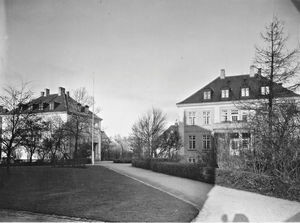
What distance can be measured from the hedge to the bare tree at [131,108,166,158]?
19865 millimetres

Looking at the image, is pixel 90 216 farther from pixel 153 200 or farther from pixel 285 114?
pixel 285 114

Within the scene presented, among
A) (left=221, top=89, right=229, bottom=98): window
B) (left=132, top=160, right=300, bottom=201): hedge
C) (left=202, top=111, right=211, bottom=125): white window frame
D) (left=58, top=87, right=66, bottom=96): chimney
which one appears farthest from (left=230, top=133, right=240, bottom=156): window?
(left=58, top=87, right=66, bottom=96): chimney

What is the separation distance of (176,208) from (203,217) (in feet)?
3.59

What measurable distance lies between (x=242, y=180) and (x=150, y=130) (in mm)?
29932

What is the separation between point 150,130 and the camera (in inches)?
1700

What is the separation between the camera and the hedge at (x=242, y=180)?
11344 millimetres

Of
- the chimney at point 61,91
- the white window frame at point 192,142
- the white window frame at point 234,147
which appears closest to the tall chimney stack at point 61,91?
the chimney at point 61,91

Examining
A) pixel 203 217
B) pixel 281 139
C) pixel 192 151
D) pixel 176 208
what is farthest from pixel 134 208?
pixel 192 151

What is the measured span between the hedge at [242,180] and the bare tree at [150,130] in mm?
19865

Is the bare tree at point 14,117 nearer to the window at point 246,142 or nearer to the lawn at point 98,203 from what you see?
the lawn at point 98,203

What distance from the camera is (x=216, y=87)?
43.8 meters

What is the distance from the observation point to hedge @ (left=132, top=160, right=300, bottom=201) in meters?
11.3

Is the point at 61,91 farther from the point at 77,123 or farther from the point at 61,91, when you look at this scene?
the point at 77,123

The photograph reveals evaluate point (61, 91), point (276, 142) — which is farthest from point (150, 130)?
point (276, 142)
